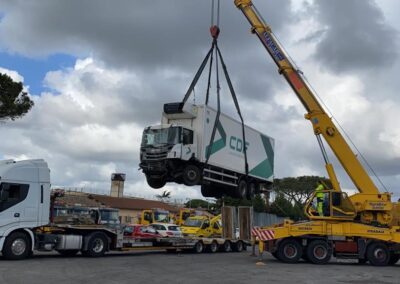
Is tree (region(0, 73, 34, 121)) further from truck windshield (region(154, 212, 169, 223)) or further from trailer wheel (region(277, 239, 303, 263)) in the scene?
trailer wheel (region(277, 239, 303, 263))

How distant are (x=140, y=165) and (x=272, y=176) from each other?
911 centimetres

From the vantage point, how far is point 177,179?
18.9m

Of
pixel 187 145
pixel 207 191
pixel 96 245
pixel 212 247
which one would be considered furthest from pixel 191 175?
pixel 212 247

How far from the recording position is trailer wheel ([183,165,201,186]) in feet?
61.3

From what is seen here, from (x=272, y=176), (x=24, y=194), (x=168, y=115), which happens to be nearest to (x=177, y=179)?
(x=168, y=115)

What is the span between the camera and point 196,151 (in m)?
19.0

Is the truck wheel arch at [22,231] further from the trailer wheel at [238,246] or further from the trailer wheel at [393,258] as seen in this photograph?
the trailer wheel at [393,258]

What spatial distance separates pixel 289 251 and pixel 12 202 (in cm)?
1056

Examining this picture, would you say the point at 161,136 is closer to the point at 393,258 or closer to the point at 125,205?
the point at 393,258

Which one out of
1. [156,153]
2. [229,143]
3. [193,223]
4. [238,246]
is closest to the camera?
[156,153]

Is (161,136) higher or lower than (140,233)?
higher

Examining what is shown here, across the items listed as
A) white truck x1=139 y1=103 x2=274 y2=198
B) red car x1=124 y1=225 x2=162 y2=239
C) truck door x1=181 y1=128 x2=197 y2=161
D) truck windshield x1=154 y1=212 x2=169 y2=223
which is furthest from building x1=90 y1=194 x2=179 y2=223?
truck door x1=181 y1=128 x2=197 y2=161

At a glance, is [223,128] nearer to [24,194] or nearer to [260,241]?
[260,241]

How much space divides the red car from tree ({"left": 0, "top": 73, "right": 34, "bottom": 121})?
38.3 feet
